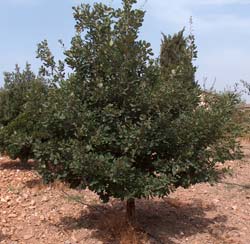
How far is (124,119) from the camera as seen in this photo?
5.02 meters

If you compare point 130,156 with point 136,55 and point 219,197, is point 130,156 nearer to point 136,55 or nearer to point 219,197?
point 136,55

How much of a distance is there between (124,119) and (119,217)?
148 cm

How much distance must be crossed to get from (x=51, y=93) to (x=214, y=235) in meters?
2.59

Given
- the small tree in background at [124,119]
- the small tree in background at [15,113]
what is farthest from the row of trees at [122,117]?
the small tree in background at [15,113]

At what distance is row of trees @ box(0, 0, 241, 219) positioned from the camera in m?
4.82

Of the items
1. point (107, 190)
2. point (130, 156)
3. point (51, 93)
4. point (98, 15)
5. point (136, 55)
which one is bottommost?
point (107, 190)

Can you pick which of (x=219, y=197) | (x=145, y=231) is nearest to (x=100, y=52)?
(x=145, y=231)

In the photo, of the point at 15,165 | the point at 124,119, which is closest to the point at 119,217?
the point at 124,119

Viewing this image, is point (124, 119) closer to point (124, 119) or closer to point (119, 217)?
point (124, 119)

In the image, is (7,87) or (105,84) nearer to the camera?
(105,84)

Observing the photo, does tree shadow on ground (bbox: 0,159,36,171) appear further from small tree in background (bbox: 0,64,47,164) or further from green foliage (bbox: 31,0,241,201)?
green foliage (bbox: 31,0,241,201)

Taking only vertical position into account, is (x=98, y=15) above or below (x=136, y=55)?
above

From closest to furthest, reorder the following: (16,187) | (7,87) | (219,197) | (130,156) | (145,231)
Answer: (130,156)
(145,231)
(219,197)
(16,187)
(7,87)

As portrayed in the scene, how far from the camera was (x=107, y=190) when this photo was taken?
498 centimetres
